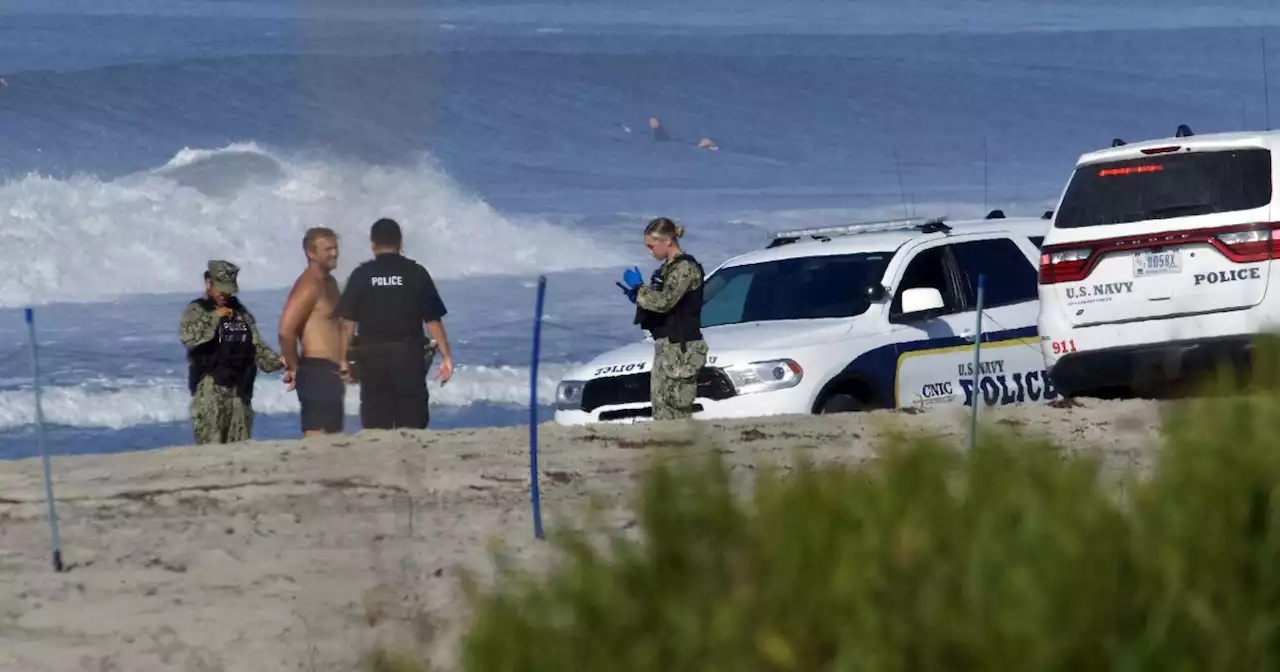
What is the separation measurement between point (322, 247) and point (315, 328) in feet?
1.42

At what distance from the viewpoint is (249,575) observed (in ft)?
25.3

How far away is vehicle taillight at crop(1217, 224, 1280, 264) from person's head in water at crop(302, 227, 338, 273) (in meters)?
4.48

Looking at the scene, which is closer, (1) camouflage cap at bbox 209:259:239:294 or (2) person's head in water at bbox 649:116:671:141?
(1) camouflage cap at bbox 209:259:239:294

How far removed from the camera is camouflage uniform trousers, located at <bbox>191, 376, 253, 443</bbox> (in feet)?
36.7

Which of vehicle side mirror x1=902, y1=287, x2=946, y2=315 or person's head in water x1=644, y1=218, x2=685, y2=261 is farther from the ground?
person's head in water x1=644, y1=218, x2=685, y2=261

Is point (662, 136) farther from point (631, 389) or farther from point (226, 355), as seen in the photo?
point (226, 355)

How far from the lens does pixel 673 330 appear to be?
10820 mm

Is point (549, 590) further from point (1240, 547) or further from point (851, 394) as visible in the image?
point (851, 394)

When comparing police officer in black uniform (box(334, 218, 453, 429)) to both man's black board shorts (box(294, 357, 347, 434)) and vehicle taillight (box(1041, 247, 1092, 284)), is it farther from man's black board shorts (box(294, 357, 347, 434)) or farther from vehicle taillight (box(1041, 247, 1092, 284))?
vehicle taillight (box(1041, 247, 1092, 284))

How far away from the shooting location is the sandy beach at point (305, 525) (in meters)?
6.77

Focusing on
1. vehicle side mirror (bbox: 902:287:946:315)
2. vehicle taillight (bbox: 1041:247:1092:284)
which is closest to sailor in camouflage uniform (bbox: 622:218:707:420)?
vehicle side mirror (bbox: 902:287:946:315)

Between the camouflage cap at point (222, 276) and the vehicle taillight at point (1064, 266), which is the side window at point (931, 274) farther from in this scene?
the camouflage cap at point (222, 276)

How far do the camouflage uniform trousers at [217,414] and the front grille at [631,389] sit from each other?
1903 mm

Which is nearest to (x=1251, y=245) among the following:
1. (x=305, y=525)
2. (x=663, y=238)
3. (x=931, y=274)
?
(x=931, y=274)
